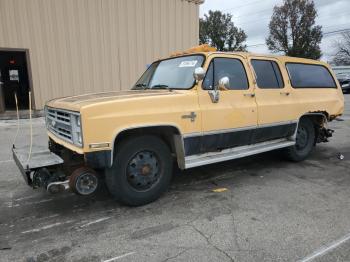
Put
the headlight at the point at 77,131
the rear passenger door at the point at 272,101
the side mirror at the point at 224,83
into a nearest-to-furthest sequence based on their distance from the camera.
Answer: the headlight at the point at 77,131
the side mirror at the point at 224,83
the rear passenger door at the point at 272,101

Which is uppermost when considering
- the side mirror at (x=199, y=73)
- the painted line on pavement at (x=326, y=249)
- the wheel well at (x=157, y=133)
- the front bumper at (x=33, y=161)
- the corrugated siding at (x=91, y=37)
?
the corrugated siding at (x=91, y=37)

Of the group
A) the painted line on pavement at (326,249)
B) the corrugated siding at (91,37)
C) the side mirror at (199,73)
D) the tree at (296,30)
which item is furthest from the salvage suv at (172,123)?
the tree at (296,30)

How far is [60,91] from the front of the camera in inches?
558

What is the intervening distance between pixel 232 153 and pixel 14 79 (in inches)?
564

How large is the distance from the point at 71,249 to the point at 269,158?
457cm

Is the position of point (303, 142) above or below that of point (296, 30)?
below

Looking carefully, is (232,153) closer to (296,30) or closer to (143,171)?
(143,171)

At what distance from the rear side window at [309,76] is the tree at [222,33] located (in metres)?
52.2

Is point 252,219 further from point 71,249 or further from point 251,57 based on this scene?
point 251,57

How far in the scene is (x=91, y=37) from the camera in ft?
47.7

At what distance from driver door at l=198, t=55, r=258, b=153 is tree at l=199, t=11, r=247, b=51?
54.0m

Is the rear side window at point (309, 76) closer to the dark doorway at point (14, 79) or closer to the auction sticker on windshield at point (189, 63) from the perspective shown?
the auction sticker on windshield at point (189, 63)

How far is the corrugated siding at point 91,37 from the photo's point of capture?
13.2 m

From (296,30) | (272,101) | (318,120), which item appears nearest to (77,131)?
(272,101)
